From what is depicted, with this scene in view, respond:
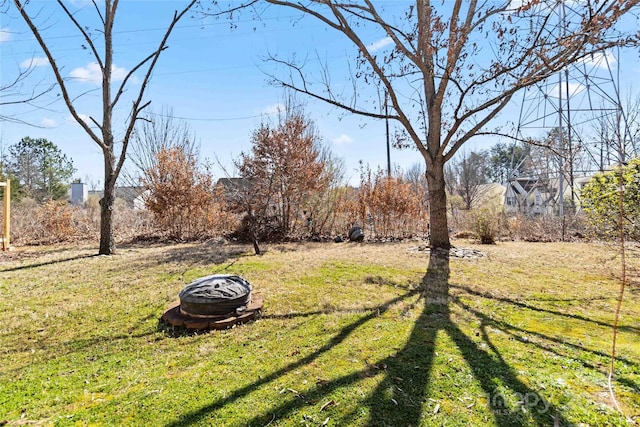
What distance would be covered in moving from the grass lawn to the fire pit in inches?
4.3

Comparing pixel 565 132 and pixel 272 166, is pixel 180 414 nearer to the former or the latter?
pixel 272 166

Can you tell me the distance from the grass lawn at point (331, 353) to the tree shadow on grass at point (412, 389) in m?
0.01

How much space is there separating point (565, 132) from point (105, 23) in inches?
545

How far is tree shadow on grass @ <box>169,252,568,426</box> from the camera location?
5.65 feet

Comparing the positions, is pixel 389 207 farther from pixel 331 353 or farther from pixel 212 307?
pixel 331 353

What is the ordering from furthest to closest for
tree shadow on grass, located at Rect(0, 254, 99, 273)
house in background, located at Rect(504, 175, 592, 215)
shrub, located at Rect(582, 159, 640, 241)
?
house in background, located at Rect(504, 175, 592, 215), tree shadow on grass, located at Rect(0, 254, 99, 273), shrub, located at Rect(582, 159, 640, 241)

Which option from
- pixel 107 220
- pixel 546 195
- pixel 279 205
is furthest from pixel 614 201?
pixel 546 195

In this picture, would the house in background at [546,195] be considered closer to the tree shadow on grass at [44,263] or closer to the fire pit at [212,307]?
the fire pit at [212,307]

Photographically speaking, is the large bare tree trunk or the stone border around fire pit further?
the large bare tree trunk

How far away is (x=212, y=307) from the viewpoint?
10.2 ft

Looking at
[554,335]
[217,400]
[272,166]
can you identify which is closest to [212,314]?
[217,400]

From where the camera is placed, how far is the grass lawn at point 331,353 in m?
1.81

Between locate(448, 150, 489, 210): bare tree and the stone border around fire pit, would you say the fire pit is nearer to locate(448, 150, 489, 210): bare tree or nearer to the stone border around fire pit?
the stone border around fire pit

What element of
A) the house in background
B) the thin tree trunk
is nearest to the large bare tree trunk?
the house in background
